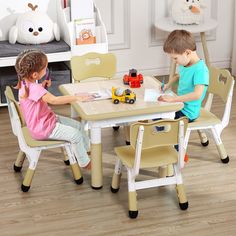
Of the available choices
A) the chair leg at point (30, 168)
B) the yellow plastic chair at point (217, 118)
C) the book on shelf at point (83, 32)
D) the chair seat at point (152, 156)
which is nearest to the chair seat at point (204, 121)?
the yellow plastic chair at point (217, 118)

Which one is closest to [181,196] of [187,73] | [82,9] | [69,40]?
[187,73]

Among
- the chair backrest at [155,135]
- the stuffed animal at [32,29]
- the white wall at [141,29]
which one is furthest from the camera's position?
the white wall at [141,29]

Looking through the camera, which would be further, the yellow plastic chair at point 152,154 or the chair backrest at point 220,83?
the chair backrest at point 220,83

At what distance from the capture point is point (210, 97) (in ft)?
12.8

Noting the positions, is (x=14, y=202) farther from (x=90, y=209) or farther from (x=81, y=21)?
(x=81, y=21)

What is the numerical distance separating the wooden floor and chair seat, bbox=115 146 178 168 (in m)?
0.26

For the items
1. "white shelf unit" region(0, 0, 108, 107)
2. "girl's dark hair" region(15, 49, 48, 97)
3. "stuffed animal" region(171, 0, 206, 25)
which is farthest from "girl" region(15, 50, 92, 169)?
"stuffed animal" region(171, 0, 206, 25)

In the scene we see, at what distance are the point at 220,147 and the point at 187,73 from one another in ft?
1.69

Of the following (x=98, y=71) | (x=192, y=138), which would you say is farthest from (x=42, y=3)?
(x=192, y=138)

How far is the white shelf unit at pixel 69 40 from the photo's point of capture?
14.9 feet

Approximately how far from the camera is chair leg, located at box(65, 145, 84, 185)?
3.42 meters

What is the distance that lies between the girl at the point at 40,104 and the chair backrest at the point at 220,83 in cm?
83

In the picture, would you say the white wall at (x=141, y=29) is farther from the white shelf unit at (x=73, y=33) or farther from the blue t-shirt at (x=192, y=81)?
the blue t-shirt at (x=192, y=81)

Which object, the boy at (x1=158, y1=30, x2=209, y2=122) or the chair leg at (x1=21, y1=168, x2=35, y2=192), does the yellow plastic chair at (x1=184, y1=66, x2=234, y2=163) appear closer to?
the boy at (x1=158, y1=30, x2=209, y2=122)
